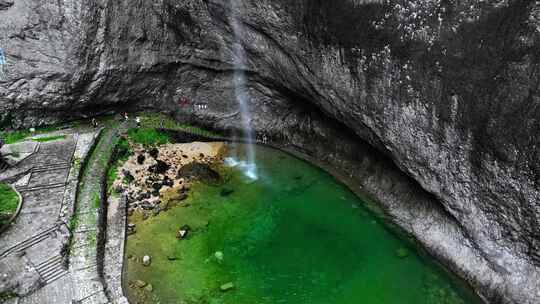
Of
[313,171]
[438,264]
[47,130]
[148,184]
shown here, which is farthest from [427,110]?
[47,130]

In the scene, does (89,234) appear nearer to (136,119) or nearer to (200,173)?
(200,173)

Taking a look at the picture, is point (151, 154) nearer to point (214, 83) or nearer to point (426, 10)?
point (214, 83)

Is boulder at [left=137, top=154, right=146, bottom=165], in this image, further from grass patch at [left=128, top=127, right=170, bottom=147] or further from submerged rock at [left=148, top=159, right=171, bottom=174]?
grass patch at [left=128, top=127, right=170, bottom=147]

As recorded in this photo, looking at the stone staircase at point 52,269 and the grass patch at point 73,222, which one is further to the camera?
the grass patch at point 73,222

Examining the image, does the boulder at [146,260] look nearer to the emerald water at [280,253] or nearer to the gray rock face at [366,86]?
the emerald water at [280,253]

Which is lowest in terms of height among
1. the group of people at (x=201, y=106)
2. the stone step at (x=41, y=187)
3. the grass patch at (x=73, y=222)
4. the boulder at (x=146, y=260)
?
the boulder at (x=146, y=260)

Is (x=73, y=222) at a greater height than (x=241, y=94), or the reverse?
(x=241, y=94)

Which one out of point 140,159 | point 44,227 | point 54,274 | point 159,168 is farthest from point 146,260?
point 140,159

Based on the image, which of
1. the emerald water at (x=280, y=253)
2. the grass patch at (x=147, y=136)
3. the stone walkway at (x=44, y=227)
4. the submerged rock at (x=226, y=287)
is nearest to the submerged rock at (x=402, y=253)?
the emerald water at (x=280, y=253)
